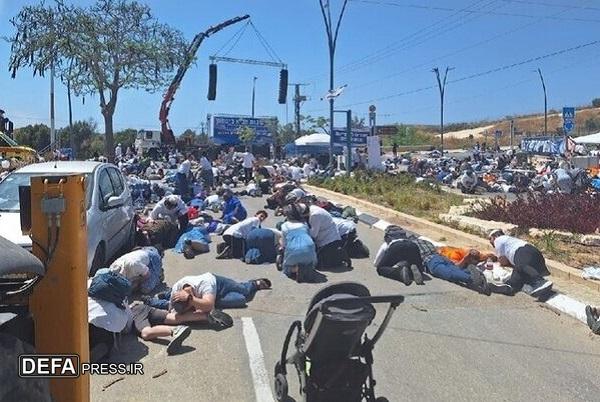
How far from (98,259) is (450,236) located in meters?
7.13

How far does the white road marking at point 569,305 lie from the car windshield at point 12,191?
5.78 metres

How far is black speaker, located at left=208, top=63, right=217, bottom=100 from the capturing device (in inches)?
1395

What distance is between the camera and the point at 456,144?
97750 millimetres

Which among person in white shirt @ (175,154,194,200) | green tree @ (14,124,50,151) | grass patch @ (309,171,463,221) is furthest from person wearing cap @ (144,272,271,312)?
green tree @ (14,124,50,151)

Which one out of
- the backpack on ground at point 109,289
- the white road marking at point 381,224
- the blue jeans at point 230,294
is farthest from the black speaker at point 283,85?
the backpack on ground at point 109,289

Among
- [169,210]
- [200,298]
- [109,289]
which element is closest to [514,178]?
[169,210]

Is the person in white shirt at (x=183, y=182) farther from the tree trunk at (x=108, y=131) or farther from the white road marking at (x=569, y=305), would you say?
the white road marking at (x=569, y=305)

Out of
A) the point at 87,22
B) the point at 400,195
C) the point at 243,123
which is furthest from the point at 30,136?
the point at 400,195

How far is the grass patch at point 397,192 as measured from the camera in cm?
1700

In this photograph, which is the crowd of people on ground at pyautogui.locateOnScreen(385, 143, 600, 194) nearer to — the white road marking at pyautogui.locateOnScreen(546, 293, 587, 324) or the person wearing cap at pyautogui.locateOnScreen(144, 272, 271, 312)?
the white road marking at pyautogui.locateOnScreen(546, 293, 587, 324)

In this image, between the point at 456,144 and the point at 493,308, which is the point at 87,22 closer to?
the point at 493,308

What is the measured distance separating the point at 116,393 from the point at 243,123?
63057 millimetres

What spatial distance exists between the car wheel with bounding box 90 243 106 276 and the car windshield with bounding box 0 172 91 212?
0.59m

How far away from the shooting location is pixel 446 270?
8422 mm
